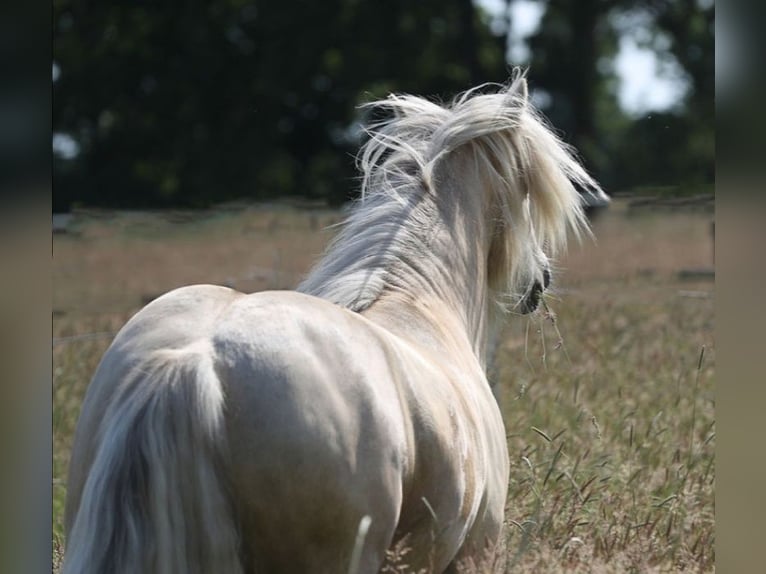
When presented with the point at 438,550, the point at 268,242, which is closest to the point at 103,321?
the point at 268,242

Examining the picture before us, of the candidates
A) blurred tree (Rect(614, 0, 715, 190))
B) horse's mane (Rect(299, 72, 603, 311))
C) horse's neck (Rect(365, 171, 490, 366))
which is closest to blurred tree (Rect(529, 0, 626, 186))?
blurred tree (Rect(614, 0, 715, 190))

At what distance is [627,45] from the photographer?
26.2m

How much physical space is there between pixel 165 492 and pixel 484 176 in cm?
205

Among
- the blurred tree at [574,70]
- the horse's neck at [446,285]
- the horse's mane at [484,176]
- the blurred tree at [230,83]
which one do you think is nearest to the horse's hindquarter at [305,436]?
the horse's neck at [446,285]

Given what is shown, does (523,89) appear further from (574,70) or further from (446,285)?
(574,70)

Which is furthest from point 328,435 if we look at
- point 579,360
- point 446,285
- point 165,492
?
point 579,360

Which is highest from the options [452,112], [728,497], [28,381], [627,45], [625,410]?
[627,45]

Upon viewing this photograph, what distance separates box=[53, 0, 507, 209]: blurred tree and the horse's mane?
17.1m

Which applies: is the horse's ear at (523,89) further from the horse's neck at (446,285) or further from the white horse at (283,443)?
the white horse at (283,443)

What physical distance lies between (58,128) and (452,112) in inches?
766

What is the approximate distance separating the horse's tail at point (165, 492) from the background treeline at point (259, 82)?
18.4m

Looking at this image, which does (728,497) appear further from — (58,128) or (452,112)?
(58,128)

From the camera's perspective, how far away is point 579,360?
6605mm

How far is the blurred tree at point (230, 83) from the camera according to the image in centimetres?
2173
